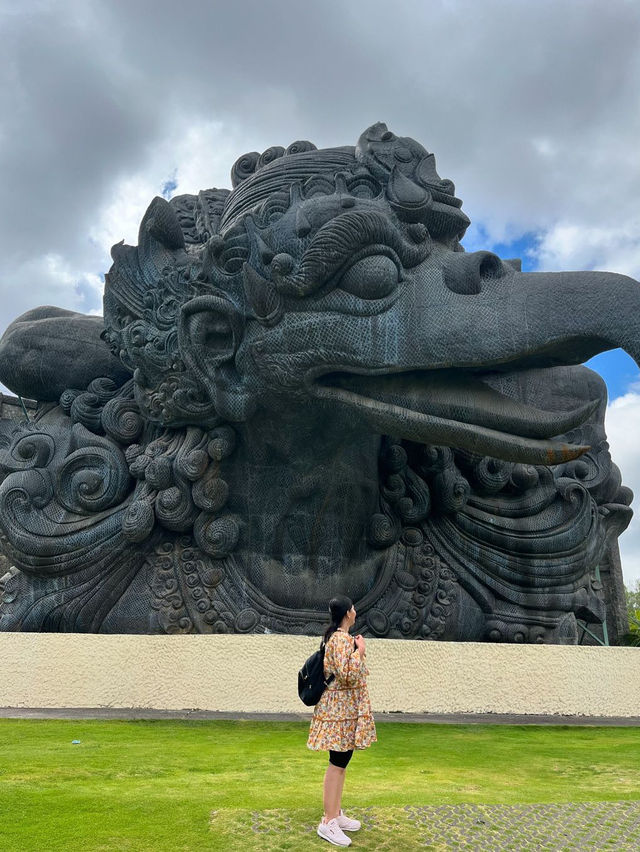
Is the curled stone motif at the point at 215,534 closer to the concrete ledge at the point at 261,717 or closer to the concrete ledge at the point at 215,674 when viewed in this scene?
the concrete ledge at the point at 215,674

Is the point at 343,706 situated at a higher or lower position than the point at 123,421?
lower

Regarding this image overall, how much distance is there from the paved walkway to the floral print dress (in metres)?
2.41

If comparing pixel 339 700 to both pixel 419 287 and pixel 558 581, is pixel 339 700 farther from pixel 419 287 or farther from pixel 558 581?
pixel 558 581

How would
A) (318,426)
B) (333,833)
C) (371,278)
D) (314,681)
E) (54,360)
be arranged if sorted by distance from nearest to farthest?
(333,833) → (314,681) → (371,278) → (318,426) → (54,360)

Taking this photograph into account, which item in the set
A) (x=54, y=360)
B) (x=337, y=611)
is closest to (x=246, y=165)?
(x=54, y=360)

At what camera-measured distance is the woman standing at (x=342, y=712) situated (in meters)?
2.94

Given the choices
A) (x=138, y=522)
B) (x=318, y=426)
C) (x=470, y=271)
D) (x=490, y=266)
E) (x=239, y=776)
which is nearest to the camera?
(x=239, y=776)

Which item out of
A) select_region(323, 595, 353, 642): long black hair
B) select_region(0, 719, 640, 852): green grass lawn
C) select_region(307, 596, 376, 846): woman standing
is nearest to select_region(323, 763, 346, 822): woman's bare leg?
select_region(307, 596, 376, 846): woman standing

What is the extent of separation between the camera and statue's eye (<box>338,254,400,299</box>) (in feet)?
17.7

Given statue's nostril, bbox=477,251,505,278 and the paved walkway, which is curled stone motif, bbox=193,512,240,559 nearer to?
the paved walkway

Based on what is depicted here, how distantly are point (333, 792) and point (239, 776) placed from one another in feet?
3.17

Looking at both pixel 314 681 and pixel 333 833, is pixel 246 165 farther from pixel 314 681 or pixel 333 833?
pixel 333 833

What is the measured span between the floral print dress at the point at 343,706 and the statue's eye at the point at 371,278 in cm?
286

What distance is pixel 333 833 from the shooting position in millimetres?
2816
